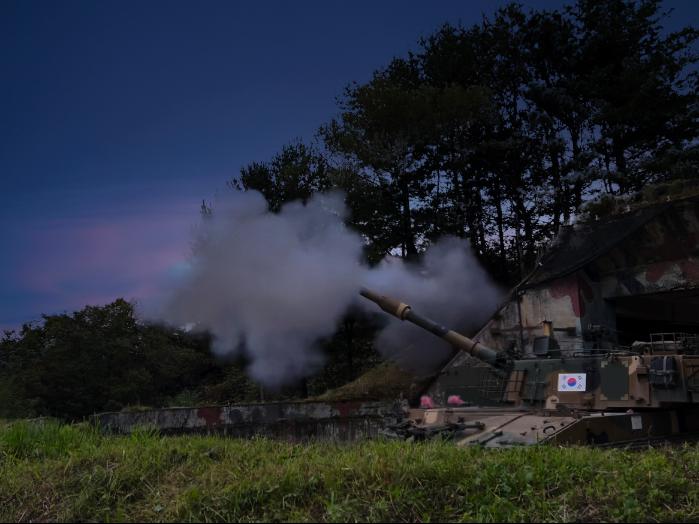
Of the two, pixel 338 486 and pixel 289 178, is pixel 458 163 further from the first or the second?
pixel 338 486

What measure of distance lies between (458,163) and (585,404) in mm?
15007

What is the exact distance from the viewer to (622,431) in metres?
9.47

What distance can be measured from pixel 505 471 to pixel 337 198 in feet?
56.3

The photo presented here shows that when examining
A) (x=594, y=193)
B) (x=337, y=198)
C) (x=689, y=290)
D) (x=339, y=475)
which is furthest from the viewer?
(x=594, y=193)

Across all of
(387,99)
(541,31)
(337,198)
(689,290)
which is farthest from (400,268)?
(541,31)

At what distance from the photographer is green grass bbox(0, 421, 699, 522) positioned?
490 cm

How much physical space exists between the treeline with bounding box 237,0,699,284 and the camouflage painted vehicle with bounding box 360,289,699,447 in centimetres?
1107

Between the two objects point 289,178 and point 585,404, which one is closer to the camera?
point 585,404

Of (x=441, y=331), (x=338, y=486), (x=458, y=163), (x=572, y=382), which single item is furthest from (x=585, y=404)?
(x=458, y=163)

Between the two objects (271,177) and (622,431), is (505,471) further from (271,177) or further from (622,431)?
(271,177)

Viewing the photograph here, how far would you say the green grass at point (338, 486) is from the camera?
16.1ft

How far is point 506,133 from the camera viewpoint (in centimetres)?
2597

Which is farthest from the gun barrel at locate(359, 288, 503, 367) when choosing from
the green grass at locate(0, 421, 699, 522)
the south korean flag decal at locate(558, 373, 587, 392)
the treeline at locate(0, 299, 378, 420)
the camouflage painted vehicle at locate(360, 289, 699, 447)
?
the treeline at locate(0, 299, 378, 420)

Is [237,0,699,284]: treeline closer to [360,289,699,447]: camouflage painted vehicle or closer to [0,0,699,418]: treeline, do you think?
[0,0,699,418]: treeline
